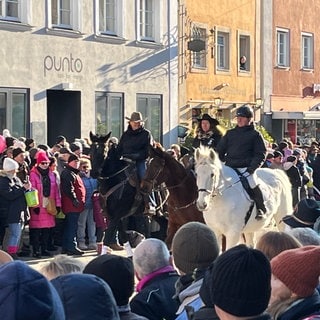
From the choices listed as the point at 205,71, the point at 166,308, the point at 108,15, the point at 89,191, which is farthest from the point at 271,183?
the point at 205,71

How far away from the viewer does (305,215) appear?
7.89 meters

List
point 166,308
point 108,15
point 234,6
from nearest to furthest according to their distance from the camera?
1. point 166,308
2. point 108,15
3. point 234,6

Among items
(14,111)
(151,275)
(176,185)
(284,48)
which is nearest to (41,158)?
(176,185)

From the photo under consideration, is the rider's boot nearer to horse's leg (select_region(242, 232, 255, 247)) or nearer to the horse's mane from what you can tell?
horse's leg (select_region(242, 232, 255, 247))

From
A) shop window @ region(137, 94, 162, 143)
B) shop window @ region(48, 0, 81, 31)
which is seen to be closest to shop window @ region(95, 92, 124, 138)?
shop window @ region(137, 94, 162, 143)

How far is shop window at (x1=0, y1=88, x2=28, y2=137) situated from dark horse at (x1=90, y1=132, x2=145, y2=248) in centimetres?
782

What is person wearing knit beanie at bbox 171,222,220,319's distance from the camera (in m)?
5.12

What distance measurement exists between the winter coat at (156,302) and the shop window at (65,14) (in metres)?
18.2

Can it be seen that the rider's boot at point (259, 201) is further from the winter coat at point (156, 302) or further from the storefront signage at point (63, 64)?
the storefront signage at point (63, 64)

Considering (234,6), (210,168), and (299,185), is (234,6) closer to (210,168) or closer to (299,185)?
(299,185)

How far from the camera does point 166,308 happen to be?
5.58 m

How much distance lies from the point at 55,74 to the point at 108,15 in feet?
11.0

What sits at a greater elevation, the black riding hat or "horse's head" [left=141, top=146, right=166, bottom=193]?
the black riding hat

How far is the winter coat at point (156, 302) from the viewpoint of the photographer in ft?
18.2
